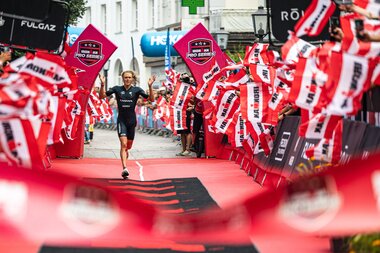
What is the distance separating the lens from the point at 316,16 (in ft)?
36.6

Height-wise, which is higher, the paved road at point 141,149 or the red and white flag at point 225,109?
the red and white flag at point 225,109

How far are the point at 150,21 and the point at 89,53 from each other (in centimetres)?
3922

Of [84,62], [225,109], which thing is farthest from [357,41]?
[84,62]

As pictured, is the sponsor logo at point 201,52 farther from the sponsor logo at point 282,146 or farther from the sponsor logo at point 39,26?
the sponsor logo at point 282,146

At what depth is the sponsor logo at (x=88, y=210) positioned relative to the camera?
248 inches

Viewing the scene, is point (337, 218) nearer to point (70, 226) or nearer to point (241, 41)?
point (70, 226)

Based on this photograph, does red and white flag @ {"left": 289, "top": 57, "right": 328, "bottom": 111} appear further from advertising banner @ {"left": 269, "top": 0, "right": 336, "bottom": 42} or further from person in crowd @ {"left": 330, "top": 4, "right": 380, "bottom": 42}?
advertising banner @ {"left": 269, "top": 0, "right": 336, "bottom": 42}

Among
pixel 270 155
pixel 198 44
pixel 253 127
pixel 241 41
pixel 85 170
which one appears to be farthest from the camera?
pixel 241 41

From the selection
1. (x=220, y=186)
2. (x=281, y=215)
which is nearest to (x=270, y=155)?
(x=220, y=186)

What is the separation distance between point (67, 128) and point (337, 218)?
18.1 meters

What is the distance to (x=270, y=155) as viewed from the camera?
16453 millimetres

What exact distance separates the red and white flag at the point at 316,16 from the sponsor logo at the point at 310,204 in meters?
4.97

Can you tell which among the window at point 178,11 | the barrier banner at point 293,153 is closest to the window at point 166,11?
the window at point 178,11

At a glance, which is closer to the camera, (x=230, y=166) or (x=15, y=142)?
(x=15, y=142)
